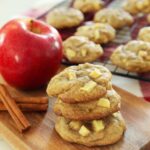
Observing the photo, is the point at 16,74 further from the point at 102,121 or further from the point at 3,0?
the point at 3,0

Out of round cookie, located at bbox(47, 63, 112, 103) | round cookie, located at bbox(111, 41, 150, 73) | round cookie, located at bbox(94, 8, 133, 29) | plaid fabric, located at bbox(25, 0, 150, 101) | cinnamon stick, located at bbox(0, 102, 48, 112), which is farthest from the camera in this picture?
round cookie, located at bbox(94, 8, 133, 29)

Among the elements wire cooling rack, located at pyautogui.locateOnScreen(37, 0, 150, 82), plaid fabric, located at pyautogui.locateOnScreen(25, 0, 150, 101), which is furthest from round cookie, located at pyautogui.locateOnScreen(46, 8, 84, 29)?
wire cooling rack, located at pyautogui.locateOnScreen(37, 0, 150, 82)

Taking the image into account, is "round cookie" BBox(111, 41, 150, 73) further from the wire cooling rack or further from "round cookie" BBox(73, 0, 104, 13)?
"round cookie" BBox(73, 0, 104, 13)

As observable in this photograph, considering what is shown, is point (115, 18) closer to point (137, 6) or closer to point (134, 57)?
point (137, 6)

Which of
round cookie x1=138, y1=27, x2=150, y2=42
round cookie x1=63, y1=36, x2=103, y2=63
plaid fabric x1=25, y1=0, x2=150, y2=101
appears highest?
round cookie x1=63, y1=36, x2=103, y2=63

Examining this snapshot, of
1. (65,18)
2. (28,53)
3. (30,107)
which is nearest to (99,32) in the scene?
(65,18)

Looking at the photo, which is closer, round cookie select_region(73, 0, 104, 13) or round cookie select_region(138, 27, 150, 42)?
round cookie select_region(138, 27, 150, 42)

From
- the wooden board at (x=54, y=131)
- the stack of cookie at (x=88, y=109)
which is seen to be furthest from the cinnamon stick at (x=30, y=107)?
the stack of cookie at (x=88, y=109)

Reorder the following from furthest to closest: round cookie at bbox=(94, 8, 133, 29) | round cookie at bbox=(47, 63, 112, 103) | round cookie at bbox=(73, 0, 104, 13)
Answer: round cookie at bbox=(73, 0, 104, 13) → round cookie at bbox=(94, 8, 133, 29) → round cookie at bbox=(47, 63, 112, 103)

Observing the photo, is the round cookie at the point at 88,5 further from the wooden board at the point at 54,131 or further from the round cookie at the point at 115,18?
the wooden board at the point at 54,131
